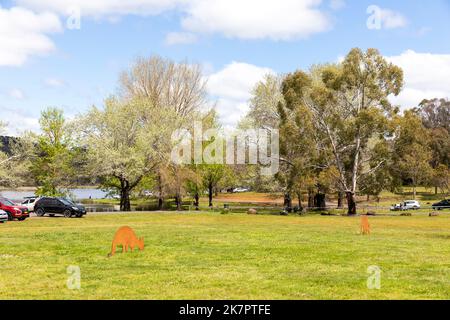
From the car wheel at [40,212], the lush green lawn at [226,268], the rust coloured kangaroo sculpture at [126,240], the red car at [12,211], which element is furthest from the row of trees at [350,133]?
the rust coloured kangaroo sculpture at [126,240]

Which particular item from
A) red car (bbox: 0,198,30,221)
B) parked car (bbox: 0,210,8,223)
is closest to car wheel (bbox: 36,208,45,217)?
red car (bbox: 0,198,30,221)

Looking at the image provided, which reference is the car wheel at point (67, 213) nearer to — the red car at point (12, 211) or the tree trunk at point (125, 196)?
the red car at point (12, 211)

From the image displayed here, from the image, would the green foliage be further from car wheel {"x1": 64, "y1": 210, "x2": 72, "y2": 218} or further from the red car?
the red car

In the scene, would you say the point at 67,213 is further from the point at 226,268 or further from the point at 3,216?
the point at 226,268

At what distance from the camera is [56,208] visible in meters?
44.2

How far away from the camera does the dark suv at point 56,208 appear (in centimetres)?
4384

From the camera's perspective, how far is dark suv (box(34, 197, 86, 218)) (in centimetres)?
4384

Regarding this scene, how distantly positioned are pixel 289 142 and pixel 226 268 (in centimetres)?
4226

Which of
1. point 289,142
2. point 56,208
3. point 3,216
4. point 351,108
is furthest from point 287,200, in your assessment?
point 3,216

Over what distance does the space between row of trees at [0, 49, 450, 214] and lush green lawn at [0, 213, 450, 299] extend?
3145 cm

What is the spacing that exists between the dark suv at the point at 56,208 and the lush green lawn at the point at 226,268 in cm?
1938

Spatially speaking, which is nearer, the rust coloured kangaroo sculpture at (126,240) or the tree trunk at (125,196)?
the rust coloured kangaroo sculpture at (126,240)
